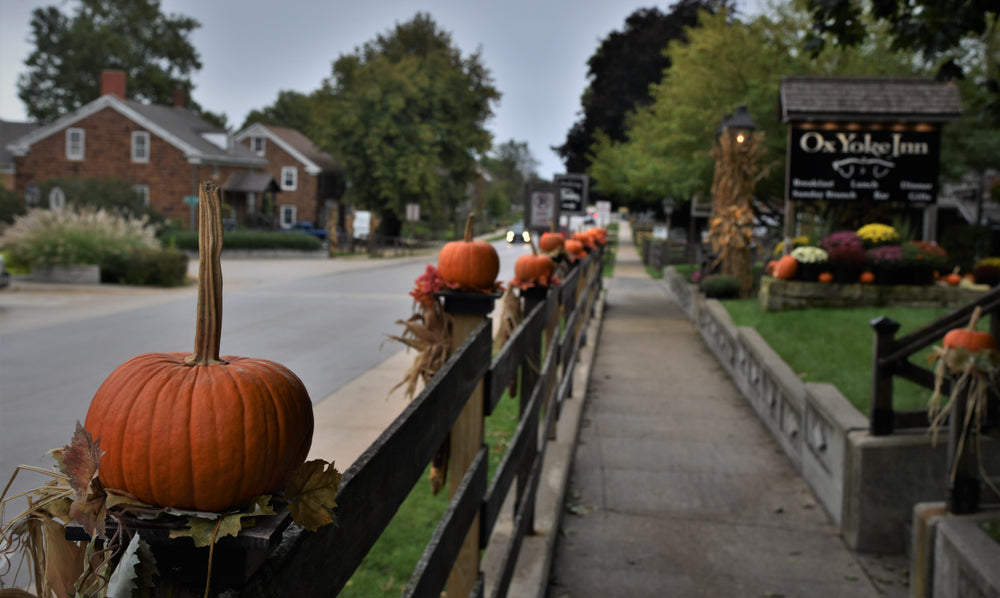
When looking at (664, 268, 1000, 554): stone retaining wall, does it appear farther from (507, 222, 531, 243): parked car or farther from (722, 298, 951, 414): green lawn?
(507, 222, 531, 243): parked car

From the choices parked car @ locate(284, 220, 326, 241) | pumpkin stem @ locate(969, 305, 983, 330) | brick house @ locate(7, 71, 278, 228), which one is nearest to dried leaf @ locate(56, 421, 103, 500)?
pumpkin stem @ locate(969, 305, 983, 330)

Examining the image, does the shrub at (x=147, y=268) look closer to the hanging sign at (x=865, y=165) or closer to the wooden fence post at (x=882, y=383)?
the hanging sign at (x=865, y=165)

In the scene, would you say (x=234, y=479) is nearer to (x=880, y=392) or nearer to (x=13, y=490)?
(x=13, y=490)

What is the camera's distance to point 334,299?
59.3ft

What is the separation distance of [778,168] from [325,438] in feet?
57.3

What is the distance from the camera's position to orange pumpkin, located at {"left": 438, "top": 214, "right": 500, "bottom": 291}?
11.9ft

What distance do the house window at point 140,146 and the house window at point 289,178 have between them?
412 inches

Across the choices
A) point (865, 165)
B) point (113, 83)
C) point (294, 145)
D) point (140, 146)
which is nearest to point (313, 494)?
point (865, 165)

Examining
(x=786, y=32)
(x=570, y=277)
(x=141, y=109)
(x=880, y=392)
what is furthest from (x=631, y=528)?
(x=141, y=109)

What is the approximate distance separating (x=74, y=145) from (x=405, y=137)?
688 inches

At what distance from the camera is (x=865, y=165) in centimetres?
1385

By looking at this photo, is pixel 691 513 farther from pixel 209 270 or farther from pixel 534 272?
pixel 209 270

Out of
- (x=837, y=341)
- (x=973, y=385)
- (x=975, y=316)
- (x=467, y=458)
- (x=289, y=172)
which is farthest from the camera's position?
(x=289, y=172)

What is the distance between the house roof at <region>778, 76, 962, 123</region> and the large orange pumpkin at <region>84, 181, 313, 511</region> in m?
13.8
